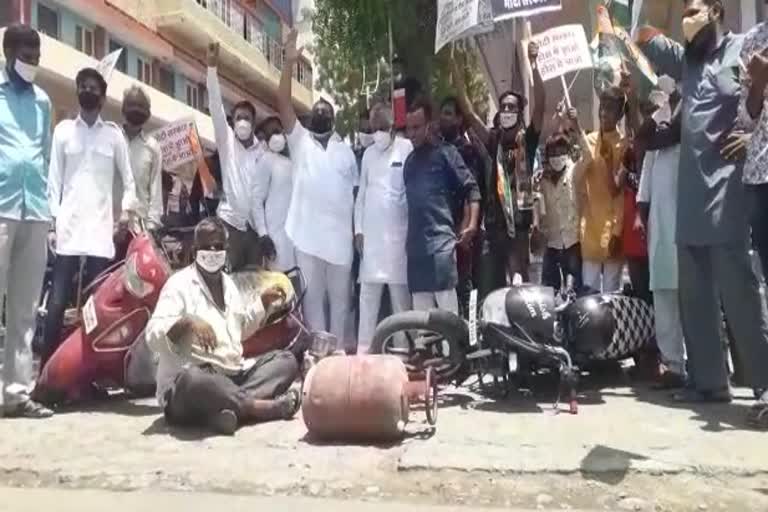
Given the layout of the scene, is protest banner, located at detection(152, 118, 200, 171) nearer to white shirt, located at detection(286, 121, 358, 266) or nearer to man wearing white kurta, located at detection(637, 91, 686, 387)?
white shirt, located at detection(286, 121, 358, 266)

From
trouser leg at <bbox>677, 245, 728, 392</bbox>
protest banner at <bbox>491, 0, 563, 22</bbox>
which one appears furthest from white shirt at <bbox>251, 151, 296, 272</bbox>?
trouser leg at <bbox>677, 245, 728, 392</bbox>

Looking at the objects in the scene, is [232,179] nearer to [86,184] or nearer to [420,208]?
[86,184]

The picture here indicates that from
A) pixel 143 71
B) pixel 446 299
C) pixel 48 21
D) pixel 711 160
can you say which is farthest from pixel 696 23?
pixel 143 71

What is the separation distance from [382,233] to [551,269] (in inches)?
50.2

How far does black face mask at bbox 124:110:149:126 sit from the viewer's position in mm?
6404

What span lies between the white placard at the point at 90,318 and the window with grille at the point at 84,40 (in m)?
19.4

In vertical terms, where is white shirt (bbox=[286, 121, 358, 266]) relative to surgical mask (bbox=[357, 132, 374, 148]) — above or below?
below

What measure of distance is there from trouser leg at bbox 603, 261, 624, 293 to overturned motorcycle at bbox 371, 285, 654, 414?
0.55m

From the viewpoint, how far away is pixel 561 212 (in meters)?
6.30

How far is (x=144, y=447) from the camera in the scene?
4539 millimetres

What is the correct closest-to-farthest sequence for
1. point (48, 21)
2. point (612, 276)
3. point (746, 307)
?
1. point (746, 307)
2. point (612, 276)
3. point (48, 21)

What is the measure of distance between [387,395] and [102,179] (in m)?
2.64

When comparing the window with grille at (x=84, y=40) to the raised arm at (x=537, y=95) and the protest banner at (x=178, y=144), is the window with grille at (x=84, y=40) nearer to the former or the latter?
the protest banner at (x=178, y=144)

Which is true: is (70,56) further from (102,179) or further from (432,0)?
(102,179)
